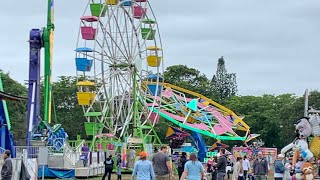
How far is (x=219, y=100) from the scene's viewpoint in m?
94.7

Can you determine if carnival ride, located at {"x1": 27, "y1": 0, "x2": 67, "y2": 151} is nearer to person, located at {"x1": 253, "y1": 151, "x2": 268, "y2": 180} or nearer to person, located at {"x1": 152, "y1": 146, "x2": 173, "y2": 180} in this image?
person, located at {"x1": 253, "y1": 151, "x2": 268, "y2": 180}

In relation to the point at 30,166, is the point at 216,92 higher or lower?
higher

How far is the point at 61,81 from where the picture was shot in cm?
8156

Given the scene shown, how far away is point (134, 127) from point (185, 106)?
12.4 metres

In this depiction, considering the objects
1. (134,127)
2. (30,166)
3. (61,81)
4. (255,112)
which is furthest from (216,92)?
(30,166)

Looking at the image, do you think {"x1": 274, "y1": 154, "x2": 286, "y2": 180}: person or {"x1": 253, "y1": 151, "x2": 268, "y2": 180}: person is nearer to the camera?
{"x1": 274, "y1": 154, "x2": 286, "y2": 180}: person

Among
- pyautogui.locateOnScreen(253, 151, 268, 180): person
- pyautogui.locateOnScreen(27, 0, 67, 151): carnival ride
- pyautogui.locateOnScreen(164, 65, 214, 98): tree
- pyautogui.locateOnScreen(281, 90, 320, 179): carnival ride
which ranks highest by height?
pyautogui.locateOnScreen(164, 65, 214, 98): tree

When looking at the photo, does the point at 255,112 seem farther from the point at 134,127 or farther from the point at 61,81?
the point at 134,127

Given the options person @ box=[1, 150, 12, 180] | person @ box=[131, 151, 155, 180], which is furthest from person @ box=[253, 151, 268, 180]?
person @ box=[1, 150, 12, 180]

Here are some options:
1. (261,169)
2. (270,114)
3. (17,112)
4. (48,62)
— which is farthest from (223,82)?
(261,169)

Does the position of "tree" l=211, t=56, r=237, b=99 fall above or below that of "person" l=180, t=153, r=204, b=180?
above

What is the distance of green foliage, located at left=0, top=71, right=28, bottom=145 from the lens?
67750 millimetres

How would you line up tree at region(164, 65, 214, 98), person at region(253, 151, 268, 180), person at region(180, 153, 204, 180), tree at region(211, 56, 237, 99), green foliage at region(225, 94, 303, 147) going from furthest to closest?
tree at region(211, 56, 237, 99) < tree at region(164, 65, 214, 98) < green foliage at region(225, 94, 303, 147) < person at region(253, 151, 268, 180) < person at region(180, 153, 204, 180)

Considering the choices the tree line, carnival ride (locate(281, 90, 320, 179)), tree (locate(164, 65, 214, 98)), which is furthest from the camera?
tree (locate(164, 65, 214, 98))
